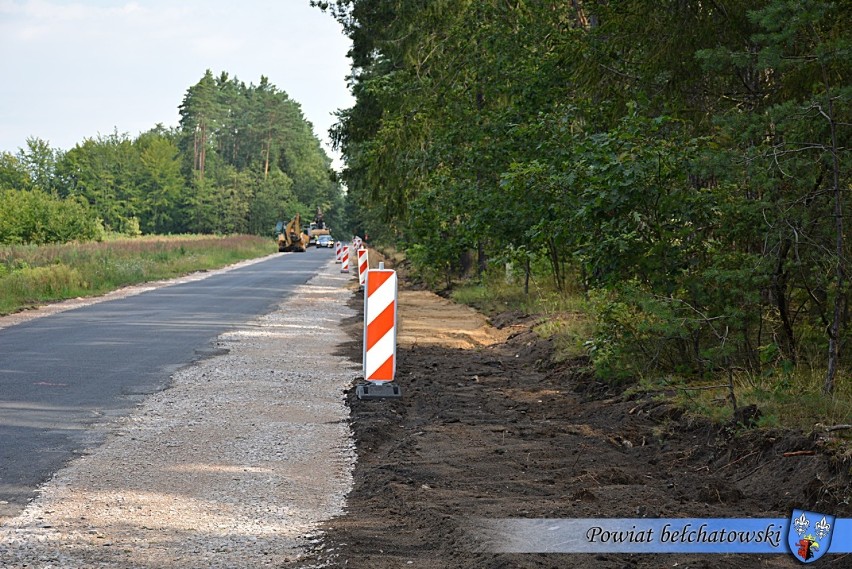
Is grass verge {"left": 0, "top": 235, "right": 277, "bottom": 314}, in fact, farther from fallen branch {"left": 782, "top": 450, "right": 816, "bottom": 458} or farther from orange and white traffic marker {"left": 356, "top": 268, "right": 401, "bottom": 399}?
fallen branch {"left": 782, "top": 450, "right": 816, "bottom": 458}

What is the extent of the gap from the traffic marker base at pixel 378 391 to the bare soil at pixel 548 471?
133mm

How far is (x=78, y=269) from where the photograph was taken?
33844 mm

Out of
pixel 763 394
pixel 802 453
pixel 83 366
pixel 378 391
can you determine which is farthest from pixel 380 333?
pixel 802 453

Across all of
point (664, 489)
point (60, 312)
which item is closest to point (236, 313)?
point (60, 312)

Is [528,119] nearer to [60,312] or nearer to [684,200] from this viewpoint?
[684,200]

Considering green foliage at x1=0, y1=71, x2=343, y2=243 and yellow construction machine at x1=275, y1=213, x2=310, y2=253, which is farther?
green foliage at x1=0, y1=71, x2=343, y2=243

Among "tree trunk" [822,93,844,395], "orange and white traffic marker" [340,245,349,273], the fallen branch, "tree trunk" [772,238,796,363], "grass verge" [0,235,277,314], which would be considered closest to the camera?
the fallen branch

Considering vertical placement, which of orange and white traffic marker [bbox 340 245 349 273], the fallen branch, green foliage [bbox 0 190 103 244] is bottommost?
orange and white traffic marker [bbox 340 245 349 273]

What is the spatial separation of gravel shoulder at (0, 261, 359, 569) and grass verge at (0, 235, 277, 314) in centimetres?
1325

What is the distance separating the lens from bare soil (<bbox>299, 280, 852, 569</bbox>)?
222 inches

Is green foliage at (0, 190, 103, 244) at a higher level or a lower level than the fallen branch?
higher

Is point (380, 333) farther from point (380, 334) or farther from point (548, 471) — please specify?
point (548, 471)

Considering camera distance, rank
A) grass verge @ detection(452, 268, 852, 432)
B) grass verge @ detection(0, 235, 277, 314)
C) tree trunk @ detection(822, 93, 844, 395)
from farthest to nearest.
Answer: grass verge @ detection(0, 235, 277, 314) → tree trunk @ detection(822, 93, 844, 395) → grass verge @ detection(452, 268, 852, 432)

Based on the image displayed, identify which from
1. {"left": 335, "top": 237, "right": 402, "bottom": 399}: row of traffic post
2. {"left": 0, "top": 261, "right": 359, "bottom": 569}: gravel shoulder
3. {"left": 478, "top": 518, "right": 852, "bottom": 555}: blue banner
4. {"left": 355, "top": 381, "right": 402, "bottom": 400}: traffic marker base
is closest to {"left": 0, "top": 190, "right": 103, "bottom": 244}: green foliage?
{"left": 335, "top": 237, "right": 402, "bottom": 399}: row of traffic post
